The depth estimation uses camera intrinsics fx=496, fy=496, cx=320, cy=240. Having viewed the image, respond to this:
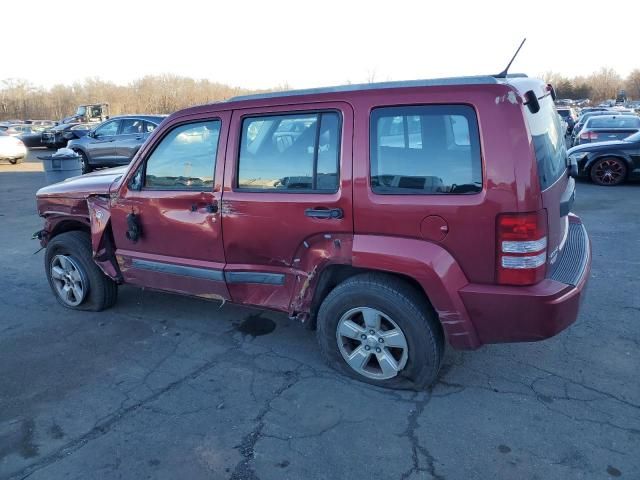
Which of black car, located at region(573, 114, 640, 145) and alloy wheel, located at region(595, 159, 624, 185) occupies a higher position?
black car, located at region(573, 114, 640, 145)

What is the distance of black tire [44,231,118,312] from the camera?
455 cm

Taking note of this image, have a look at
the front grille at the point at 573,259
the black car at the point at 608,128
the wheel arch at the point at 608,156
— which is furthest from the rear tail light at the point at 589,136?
the front grille at the point at 573,259

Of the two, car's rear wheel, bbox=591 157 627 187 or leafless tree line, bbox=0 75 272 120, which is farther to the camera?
leafless tree line, bbox=0 75 272 120

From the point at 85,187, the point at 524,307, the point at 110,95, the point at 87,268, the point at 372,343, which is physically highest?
the point at 110,95

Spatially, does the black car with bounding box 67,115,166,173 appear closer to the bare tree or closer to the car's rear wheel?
the car's rear wheel

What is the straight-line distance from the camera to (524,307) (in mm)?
2736

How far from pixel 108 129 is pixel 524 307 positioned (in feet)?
52.1

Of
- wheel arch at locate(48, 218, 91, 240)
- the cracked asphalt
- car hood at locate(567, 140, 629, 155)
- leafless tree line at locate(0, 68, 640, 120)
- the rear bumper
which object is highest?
leafless tree line at locate(0, 68, 640, 120)

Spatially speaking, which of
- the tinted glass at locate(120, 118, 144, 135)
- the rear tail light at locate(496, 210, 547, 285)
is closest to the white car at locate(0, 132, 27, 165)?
the tinted glass at locate(120, 118, 144, 135)

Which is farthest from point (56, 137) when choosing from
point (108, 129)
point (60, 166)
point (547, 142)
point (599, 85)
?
point (599, 85)

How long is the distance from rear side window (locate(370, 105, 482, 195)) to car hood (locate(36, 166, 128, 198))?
2.49 metres

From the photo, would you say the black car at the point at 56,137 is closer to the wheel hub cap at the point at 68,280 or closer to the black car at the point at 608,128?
the wheel hub cap at the point at 68,280

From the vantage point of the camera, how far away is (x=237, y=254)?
363cm

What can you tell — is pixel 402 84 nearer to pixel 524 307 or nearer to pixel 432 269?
pixel 432 269
